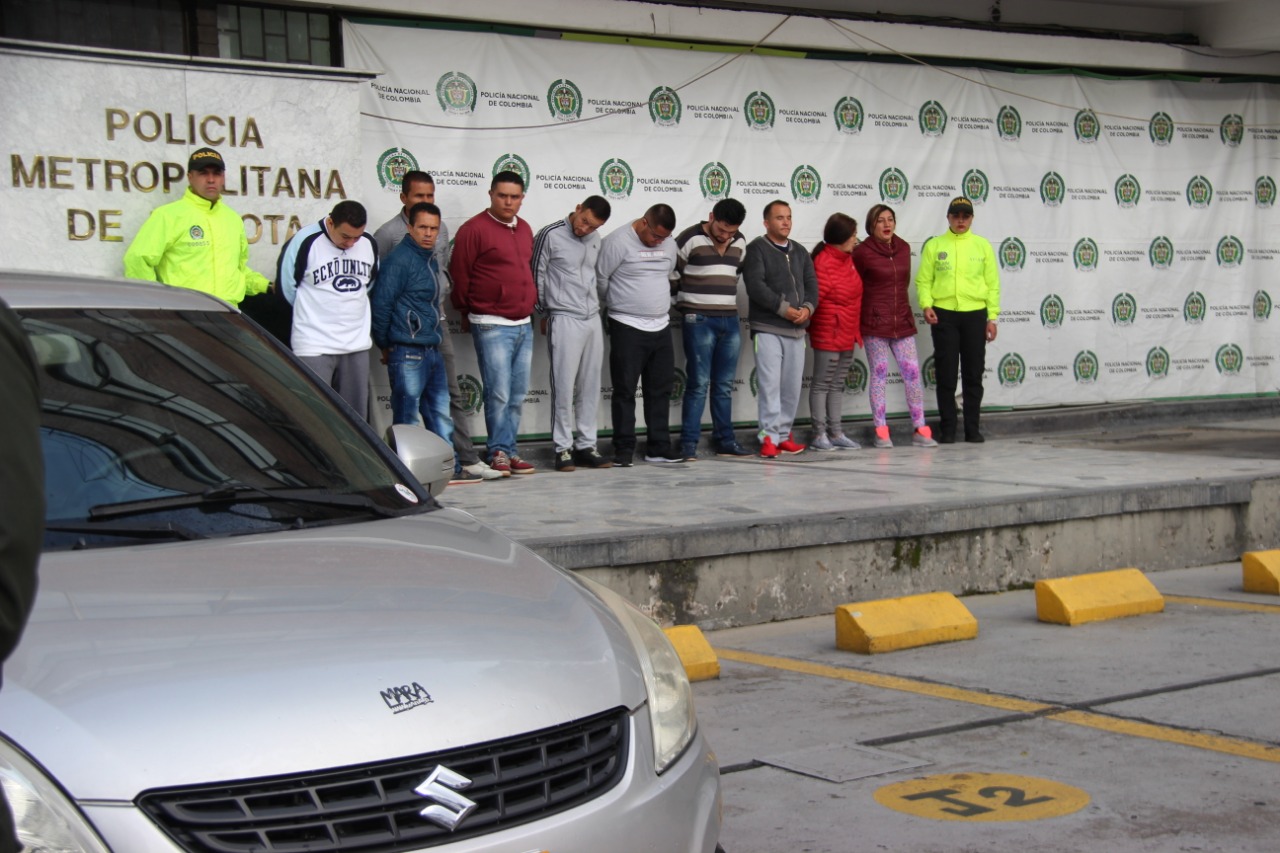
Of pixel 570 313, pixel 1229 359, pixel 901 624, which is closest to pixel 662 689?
pixel 901 624

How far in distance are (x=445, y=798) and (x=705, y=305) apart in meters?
9.21

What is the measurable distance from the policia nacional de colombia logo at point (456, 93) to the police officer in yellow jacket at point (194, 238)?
7.20ft

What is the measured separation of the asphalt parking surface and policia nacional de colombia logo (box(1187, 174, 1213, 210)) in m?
8.10

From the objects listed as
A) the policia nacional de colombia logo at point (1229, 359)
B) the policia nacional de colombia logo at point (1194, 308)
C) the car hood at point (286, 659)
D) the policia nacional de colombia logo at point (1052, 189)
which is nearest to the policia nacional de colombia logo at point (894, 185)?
the policia nacional de colombia logo at point (1052, 189)

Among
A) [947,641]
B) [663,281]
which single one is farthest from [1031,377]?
[947,641]

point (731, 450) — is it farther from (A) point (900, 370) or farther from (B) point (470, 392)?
(B) point (470, 392)

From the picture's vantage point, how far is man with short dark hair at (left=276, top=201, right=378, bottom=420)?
9531mm

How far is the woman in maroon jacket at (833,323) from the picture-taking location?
12359 millimetres

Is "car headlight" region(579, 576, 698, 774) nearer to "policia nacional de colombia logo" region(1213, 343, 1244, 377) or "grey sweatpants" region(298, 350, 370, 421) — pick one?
"grey sweatpants" region(298, 350, 370, 421)

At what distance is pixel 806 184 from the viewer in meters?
12.8

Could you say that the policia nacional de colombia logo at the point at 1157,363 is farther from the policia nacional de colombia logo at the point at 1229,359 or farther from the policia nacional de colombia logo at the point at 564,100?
the policia nacional de colombia logo at the point at 564,100

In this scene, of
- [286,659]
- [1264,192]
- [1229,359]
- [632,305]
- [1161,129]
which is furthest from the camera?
[1264,192]

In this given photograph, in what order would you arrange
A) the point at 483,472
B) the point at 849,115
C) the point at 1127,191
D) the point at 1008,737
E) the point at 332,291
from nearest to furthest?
the point at 1008,737 → the point at 332,291 → the point at 483,472 → the point at 849,115 → the point at 1127,191

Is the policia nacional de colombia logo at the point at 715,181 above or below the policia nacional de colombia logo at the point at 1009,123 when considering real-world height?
below
